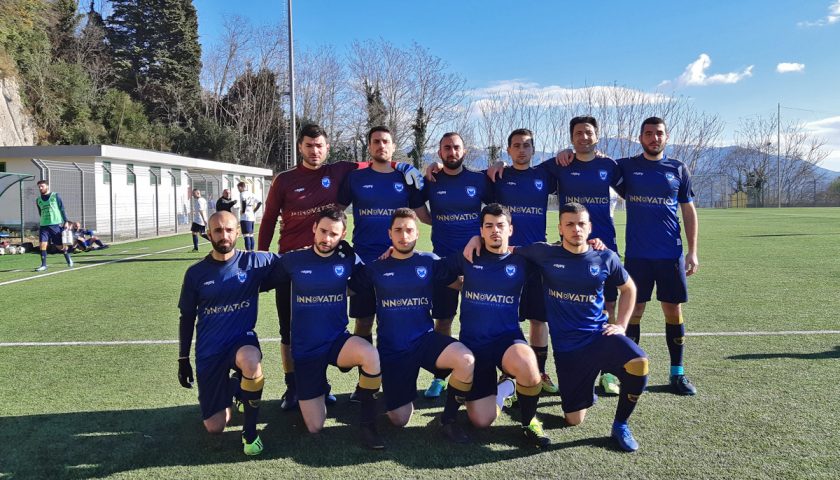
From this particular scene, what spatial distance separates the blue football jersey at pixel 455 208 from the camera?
4.38 meters

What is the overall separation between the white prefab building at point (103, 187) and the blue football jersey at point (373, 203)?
38.1 ft

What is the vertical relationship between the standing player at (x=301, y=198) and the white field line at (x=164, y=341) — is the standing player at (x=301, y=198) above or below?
above

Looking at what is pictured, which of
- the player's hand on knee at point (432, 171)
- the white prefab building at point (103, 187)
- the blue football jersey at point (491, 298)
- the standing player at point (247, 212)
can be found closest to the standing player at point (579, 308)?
the blue football jersey at point (491, 298)

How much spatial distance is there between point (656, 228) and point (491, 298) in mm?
1776

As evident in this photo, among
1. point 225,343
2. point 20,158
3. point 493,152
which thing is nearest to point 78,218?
point 20,158

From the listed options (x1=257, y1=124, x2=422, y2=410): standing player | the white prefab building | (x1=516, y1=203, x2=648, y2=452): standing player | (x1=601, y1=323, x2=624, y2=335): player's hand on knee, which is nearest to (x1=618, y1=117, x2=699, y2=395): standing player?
(x1=516, y1=203, x2=648, y2=452): standing player

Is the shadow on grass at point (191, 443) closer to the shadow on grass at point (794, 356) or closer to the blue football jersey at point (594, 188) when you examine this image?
the blue football jersey at point (594, 188)

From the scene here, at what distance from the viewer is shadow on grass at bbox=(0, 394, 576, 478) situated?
10.3ft

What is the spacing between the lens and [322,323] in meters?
3.71

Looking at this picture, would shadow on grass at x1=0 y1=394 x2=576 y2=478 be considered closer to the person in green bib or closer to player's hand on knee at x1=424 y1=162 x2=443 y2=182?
player's hand on knee at x1=424 y1=162 x2=443 y2=182

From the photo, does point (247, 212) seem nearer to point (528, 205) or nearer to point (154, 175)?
point (154, 175)

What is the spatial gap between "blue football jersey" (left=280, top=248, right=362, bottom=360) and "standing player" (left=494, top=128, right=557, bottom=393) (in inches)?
59.9

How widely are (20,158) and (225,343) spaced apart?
20354mm

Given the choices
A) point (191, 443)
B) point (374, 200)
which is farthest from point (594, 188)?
point (191, 443)
